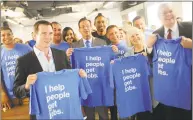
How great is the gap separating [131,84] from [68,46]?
2.36 ft

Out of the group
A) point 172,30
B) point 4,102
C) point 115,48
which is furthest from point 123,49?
point 4,102

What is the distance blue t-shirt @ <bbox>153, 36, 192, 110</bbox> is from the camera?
7.64 feet

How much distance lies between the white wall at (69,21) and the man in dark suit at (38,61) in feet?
0.54

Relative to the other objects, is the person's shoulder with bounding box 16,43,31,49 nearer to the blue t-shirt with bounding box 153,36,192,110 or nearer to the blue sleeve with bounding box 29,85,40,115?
the blue sleeve with bounding box 29,85,40,115

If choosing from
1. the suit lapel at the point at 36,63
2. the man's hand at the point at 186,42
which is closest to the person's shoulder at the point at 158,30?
the man's hand at the point at 186,42

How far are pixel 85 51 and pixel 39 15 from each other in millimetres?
539

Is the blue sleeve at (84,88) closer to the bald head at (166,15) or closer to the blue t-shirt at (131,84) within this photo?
the blue t-shirt at (131,84)

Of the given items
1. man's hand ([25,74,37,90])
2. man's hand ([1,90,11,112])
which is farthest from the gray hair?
man's hand ([1,90,11,112])

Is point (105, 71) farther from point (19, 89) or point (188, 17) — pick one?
point (188, 17)

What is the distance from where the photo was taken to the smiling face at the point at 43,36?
2104 mm

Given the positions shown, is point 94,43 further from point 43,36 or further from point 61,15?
point 43,36

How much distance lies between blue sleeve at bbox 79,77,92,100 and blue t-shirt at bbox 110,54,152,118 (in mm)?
266

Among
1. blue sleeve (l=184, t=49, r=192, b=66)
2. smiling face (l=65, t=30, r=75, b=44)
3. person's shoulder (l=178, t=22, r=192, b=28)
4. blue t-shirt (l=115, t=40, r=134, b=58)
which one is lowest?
blue sleeve (l=184, t=49, r=192, b=66)

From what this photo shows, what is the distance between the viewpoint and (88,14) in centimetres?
240
